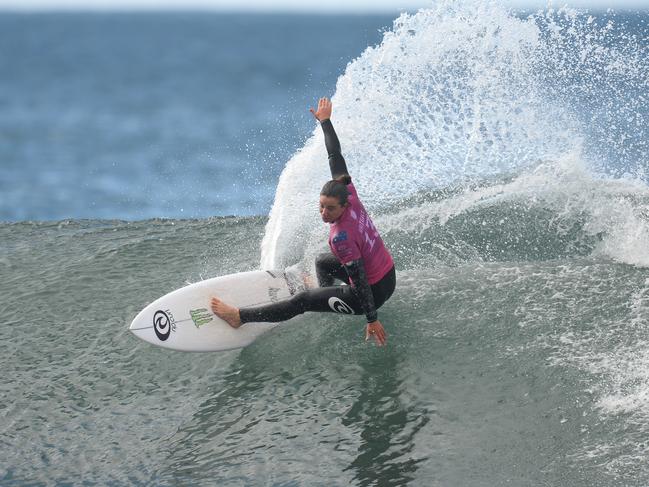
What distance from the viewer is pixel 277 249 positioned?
998 centimetres

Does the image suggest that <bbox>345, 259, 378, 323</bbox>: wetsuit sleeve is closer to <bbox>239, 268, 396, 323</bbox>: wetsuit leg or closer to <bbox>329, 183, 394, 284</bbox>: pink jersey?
<bbox>329, 183, 394, 284</bbox>: pink jersey

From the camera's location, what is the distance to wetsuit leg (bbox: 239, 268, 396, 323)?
26.3ft

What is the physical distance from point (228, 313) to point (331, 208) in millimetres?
1662

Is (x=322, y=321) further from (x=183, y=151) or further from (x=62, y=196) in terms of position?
(x=183, y=151)

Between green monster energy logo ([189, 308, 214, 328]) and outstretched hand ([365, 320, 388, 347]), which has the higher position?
green monster energy logo ([189, 308, 214, 328])

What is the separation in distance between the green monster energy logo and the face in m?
1.72

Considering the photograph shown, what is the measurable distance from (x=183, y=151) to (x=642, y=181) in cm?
3166

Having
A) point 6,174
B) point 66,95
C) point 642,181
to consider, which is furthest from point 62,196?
point 66,95

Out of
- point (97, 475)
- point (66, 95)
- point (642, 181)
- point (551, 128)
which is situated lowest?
point (97, 475)

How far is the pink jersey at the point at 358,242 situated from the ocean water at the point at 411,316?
2.79ft

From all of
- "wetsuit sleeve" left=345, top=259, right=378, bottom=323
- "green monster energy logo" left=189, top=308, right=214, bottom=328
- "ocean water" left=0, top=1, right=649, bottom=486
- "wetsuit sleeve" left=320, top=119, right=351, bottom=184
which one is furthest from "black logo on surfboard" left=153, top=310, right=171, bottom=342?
"wetsuit sleeve" left=320, top=119, right=351, bottom=184

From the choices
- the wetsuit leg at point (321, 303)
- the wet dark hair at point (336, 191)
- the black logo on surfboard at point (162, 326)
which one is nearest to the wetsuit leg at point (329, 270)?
the wetsuit leg at point (321, 303)

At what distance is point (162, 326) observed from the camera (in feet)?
27.9

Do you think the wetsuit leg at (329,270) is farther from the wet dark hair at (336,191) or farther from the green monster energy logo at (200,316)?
the green monster energy logo at (200,316)
